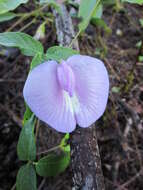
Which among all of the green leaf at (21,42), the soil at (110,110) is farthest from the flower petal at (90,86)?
the soil at (110,110)

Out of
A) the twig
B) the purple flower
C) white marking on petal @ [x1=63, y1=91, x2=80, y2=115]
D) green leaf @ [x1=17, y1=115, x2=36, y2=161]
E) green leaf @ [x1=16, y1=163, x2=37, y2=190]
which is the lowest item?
the twig

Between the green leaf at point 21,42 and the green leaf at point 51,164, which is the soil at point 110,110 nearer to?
the green leaf at point 51,164

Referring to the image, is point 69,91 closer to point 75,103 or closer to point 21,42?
point 75,103

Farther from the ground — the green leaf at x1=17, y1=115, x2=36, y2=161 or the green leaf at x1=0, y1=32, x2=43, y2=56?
the green leaf at x1=0, y1=32, x2=43, y2=56

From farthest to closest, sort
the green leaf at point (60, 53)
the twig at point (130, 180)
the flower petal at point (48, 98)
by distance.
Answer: the twig at point (130, 180) → the green leaf at point (60, 53) → the flower petal at point (48, 98)

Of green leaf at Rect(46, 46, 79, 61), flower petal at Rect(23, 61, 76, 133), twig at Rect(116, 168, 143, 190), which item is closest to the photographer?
flower petal at Rect(23, 61, 76, 133)

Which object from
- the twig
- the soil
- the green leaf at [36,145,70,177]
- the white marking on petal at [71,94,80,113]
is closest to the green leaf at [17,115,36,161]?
the green leaf at [36,145,70,177]

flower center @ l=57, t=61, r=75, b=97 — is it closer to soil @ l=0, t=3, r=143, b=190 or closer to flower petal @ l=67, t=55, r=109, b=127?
flower petal @ l=67, t=55, r=109, b=127

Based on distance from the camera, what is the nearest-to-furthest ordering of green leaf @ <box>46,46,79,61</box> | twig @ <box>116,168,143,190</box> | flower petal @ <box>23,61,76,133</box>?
1. flower petal @ <box>23,61,76,133</box>
2. green leaf @ <box>46,46,79,61</box>
3. twig @ <box>116,168,143,190</box>
